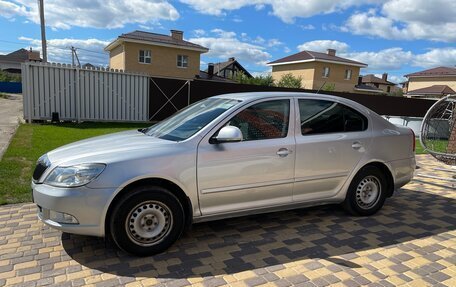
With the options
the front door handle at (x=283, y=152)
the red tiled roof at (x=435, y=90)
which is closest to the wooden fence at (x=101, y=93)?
the front door handle at (x=283, y=152)

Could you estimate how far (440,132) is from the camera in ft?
32.7

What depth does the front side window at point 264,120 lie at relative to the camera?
3.98 metres

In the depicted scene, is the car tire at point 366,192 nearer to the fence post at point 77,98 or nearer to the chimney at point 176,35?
the fence post at point 77,98

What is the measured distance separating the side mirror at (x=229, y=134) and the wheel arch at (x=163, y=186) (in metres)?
0.66

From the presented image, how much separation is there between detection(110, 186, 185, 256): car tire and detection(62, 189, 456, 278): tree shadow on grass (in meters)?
0.14

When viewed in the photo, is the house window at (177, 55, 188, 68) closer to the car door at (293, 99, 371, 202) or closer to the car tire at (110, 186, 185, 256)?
the car door at (293, 99, 371, 202)

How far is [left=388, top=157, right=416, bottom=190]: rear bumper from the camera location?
16.2 ft

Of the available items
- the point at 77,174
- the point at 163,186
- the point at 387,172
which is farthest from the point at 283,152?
the point at 77,174

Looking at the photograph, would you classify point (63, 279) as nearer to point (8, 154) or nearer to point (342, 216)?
point (342, 216)

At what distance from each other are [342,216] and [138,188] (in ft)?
9.35

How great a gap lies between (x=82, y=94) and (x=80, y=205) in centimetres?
1322

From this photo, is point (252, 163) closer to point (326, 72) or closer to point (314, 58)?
point (314, 58)

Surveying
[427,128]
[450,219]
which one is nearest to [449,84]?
[427,128]

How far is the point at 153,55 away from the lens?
113ft
